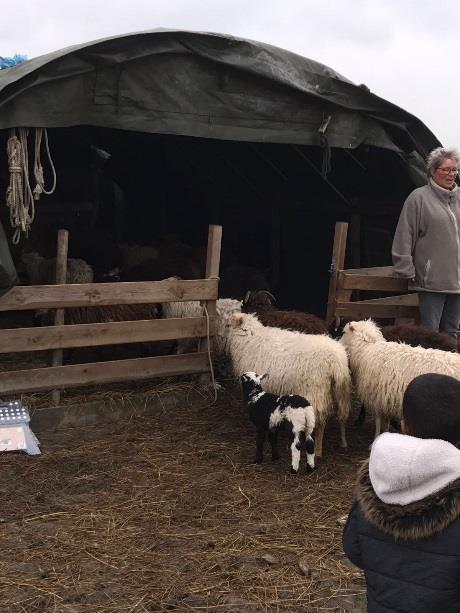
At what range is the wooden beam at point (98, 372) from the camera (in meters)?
6.45

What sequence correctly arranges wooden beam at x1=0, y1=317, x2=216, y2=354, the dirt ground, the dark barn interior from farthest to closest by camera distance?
the dark barn interior < wooden beam at x1=0, y1=317, x2=216, y2=354 < the dirt ground

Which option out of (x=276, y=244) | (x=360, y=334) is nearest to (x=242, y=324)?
(x=360, y=334)

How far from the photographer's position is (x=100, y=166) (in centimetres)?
1416

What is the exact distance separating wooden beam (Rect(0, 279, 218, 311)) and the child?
4.54 m

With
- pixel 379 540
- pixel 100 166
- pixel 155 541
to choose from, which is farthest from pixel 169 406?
pixel 100 166

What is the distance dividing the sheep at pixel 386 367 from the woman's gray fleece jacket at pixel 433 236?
0.99m

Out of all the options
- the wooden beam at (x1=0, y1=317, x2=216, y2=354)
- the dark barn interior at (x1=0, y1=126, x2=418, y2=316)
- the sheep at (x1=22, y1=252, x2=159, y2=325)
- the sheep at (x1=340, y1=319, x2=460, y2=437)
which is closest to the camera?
the sheep at (x1=340, y1=319, x2=460, y2=437)

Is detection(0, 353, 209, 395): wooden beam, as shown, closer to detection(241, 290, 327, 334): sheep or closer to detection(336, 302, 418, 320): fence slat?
detection(241, 290, 327, 334): sheep

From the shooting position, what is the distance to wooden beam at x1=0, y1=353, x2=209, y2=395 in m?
6.45

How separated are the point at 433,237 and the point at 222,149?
542 cm

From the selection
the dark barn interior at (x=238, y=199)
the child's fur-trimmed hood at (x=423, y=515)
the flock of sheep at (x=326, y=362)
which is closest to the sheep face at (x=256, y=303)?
the flock of sheep at (x=326, y=362)

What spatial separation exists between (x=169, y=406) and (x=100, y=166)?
8.15 m

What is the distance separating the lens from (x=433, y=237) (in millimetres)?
6934

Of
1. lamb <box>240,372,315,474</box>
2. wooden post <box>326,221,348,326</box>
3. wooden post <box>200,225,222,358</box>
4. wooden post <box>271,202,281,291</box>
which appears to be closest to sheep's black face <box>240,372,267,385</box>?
lamb <box>240,372,315,474</box>
